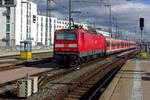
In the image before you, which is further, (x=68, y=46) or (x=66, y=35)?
(x=66, y=35)

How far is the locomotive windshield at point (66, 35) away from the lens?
33.3 m

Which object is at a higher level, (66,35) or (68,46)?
(66,35)

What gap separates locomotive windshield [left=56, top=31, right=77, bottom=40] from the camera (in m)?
33.3

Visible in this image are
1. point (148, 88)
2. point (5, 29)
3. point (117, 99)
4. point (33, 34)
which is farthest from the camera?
point (33, 34)

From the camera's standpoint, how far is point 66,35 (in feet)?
109

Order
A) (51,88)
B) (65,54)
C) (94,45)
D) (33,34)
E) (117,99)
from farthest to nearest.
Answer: (33,34), (94,45), (65,54), (51,88), (117,99)

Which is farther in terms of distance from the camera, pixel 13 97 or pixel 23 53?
pixel 23 53

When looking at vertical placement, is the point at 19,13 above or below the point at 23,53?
above

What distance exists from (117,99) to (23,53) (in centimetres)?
3313

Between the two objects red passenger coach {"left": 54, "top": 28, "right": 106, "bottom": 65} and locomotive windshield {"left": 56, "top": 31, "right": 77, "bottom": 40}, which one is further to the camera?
locomotive windshield {"left": 56, "top": 31, "right": 77, "bottom": 40}

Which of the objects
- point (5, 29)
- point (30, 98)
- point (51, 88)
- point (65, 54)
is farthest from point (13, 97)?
point (5, 29)

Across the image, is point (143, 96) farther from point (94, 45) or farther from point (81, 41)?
point (94, 45)

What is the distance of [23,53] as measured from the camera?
151ft

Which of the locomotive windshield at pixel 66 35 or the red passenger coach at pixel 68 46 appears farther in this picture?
the locomotive windshield at pixel 66 35
